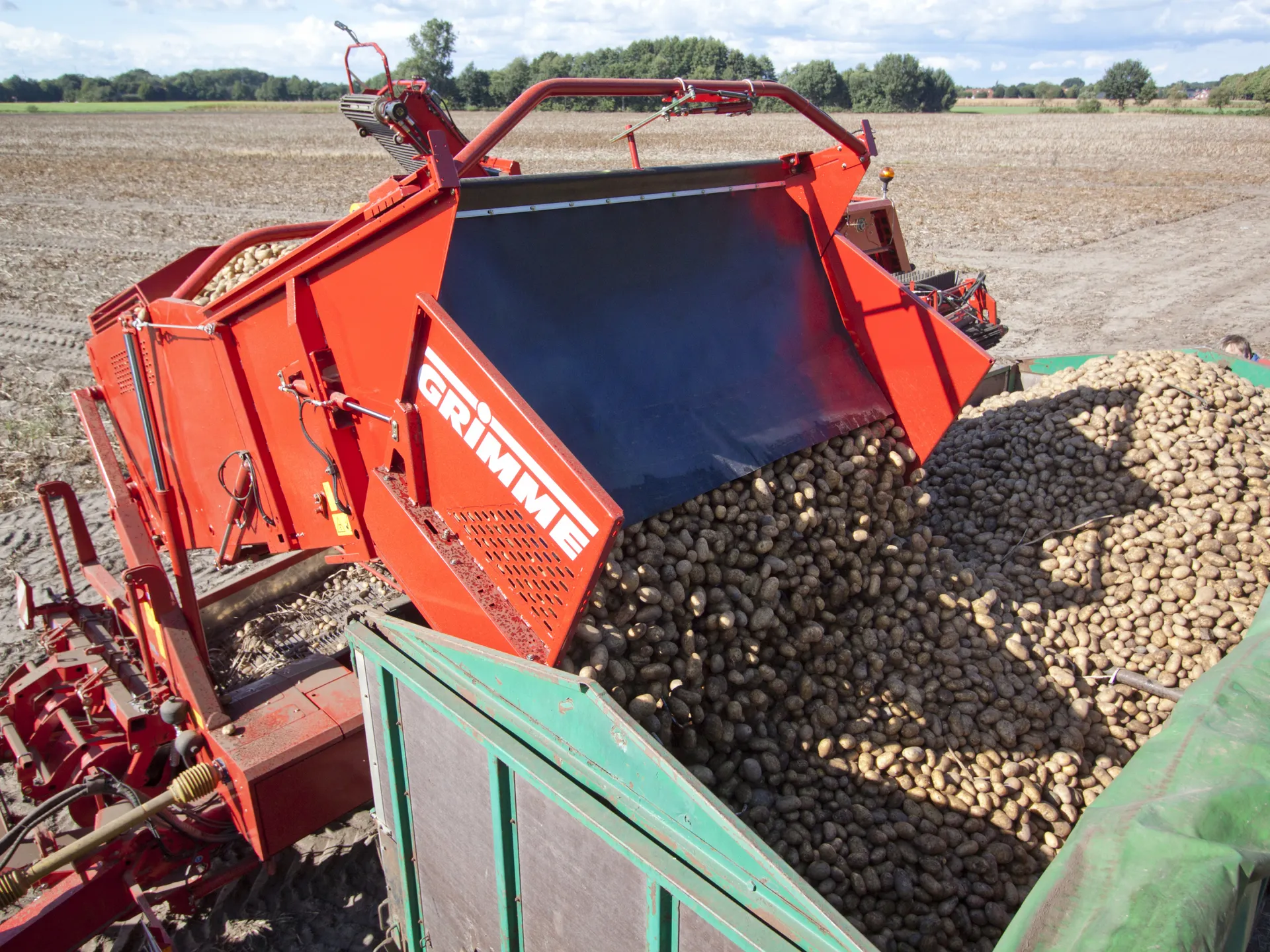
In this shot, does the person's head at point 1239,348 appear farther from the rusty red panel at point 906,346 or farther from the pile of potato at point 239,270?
the pile of potato at point 239,270

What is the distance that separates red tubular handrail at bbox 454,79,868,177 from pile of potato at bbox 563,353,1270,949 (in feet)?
4.01

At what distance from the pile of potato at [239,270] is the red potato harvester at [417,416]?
256 millimetres

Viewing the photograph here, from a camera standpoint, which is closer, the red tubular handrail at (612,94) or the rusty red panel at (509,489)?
the rusty red panel at (509,489)

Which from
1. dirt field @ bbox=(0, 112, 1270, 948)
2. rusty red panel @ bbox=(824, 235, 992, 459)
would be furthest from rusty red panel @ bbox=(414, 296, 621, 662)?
rusty red panel @ bbox=(824, 235, 992, 459)

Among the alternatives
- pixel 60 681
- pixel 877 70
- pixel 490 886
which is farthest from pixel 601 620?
pixel 877 70

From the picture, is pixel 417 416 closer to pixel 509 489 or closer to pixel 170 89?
pixel 509 489

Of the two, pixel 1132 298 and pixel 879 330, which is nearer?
pixel 879 330

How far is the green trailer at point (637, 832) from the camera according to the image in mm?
1716

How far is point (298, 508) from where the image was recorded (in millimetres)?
3061

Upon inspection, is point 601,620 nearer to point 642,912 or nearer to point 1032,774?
point 642,912

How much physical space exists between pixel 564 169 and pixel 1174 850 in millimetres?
23509

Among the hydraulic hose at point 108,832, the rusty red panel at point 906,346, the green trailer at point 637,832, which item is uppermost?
the rusty red panel at point 906,346

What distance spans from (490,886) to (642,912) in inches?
24.6

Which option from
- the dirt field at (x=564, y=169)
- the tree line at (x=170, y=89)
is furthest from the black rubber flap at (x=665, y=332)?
the tree line at (x=170, y=89)
